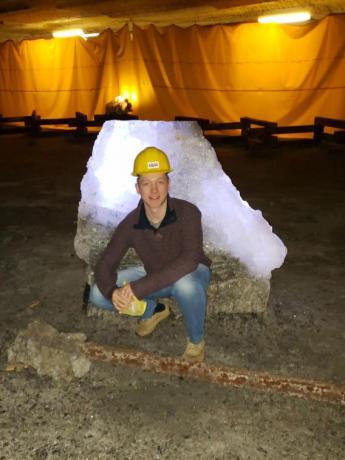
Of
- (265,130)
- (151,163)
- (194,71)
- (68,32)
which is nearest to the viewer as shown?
(151,163)

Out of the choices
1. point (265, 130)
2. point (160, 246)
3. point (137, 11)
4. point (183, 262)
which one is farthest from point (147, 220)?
point (137, 11)

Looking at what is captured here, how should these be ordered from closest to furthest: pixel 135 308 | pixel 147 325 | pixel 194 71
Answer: pixel 135 308
pixel 147 325
pixel 194 71

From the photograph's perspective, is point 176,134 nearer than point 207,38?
Yes

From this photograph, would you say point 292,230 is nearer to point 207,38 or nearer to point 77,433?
point 77,433

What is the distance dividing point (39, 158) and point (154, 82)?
14.8 feet

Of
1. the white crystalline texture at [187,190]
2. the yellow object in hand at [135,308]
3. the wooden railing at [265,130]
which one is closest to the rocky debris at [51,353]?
the yellow object in hand at [135,308]

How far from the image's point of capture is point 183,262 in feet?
9.24

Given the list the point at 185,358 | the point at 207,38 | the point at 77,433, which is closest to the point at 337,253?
the point at 185,358

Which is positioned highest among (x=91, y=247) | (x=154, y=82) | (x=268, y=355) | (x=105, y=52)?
(x=105, y=52)

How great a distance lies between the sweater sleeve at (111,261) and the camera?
2916mm

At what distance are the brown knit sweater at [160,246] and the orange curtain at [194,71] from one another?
9.52 metres

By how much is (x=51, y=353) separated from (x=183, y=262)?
108cm

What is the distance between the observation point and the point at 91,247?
3.44m

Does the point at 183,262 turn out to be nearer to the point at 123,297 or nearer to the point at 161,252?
the point at 161,252
